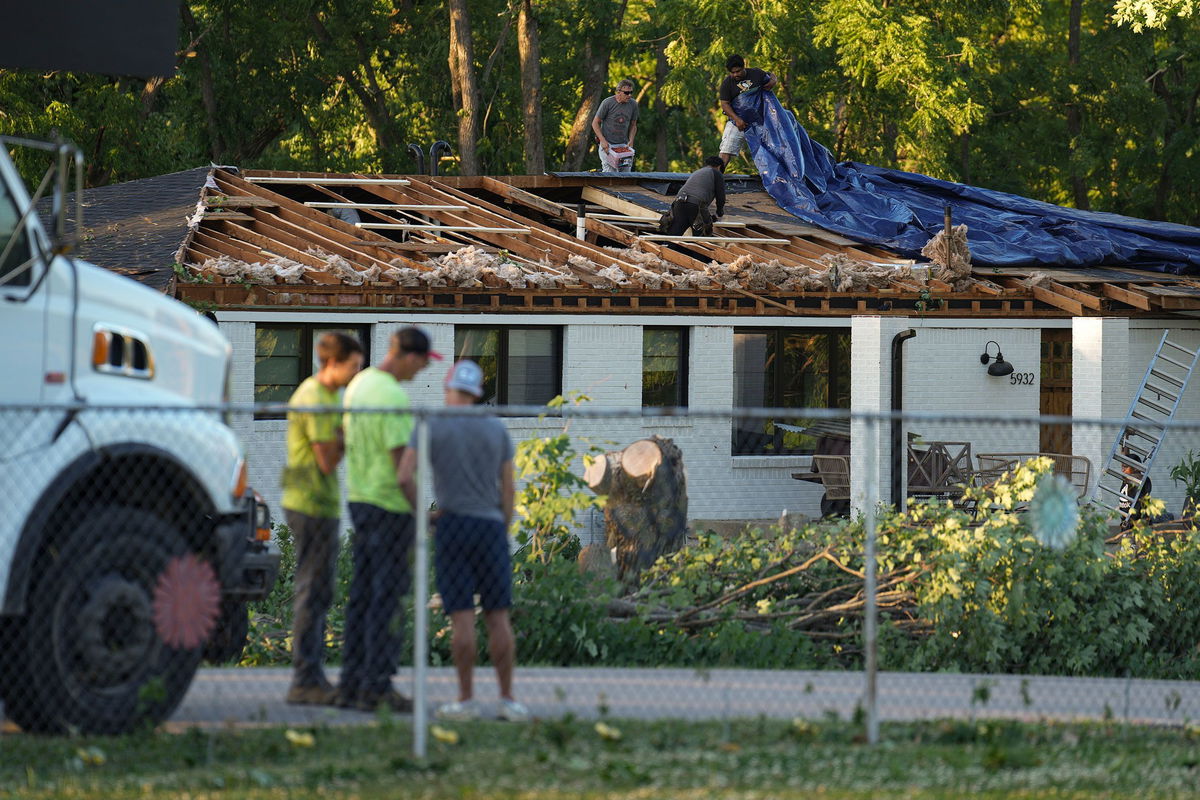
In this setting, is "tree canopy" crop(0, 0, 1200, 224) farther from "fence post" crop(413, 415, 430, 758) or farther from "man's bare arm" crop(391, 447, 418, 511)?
"fence post" crop(413, 415, 430, 758)

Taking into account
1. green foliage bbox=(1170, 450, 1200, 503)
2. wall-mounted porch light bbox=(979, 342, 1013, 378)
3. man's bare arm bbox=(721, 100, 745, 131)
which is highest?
man's bare arm bbox=(721, 100, 745, 131)

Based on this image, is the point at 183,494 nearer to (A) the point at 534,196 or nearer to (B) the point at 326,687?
(B) the point at 326,687

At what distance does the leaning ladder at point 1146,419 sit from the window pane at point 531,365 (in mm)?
6331

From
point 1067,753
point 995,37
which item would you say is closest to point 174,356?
point 1067,753

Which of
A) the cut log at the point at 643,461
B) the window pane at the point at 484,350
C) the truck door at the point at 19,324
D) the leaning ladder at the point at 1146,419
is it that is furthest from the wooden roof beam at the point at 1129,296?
the truck door at the point at 19,324

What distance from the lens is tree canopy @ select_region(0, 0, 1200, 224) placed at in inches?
1351

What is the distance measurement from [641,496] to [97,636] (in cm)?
708

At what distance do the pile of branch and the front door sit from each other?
858 cm

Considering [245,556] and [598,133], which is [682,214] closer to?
[598,133]

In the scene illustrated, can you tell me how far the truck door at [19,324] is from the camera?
23.9 feet

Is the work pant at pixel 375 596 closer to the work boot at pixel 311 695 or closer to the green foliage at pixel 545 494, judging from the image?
the work boot at pixel 311 695

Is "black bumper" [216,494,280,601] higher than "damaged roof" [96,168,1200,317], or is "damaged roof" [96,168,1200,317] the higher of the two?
"damaged roof" [96,168,1200,317]

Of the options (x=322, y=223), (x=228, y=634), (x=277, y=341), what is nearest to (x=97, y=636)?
(x=228, y=634)

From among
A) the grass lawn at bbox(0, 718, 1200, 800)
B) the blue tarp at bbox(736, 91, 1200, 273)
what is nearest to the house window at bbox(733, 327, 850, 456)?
the blue tarp at bbox(736, 91, 1200, 273)
